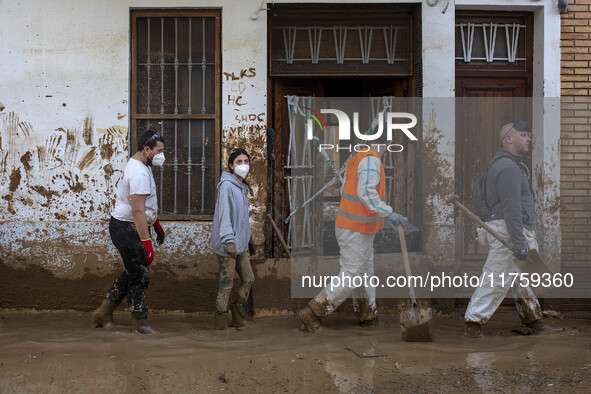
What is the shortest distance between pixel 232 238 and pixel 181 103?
197cm

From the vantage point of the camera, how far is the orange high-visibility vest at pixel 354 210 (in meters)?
6.34

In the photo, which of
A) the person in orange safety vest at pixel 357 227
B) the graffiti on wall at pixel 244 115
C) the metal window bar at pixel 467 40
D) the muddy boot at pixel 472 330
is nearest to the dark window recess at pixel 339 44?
the graffiti on wall at pixel 244 115

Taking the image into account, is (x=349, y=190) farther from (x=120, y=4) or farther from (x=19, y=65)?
(x=19, y=65)

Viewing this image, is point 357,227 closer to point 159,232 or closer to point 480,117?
point 159,232

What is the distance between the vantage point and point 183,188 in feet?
24.4

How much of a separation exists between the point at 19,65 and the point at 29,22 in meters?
0.46

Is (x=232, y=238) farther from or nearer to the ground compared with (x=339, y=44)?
nearer to the ground

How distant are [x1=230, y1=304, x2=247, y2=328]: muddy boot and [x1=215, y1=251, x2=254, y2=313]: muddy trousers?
0.01m

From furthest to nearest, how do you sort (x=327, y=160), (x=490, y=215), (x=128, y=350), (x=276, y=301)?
(x=327, y=160) → (x=276, y=301) → (x=490, y=215) → (x=128, y=350)

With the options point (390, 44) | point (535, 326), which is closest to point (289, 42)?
point (390, 44)

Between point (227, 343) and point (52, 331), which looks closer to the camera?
point (227, 343)

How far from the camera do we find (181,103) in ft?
24.4

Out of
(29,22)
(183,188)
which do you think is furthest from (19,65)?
(183,188)

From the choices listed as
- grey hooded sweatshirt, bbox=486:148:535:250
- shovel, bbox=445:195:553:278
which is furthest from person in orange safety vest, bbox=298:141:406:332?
grey hooded sweatshirt, bbox=486:148:535:250
